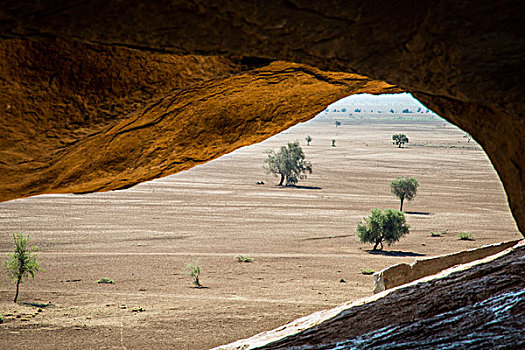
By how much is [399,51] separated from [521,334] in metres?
2.30

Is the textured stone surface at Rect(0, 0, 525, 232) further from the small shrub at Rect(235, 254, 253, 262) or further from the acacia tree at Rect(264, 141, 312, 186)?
the acacia tree at Rect(264, 141, 312, 186)

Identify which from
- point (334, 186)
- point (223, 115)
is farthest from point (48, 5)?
point (334, 186)

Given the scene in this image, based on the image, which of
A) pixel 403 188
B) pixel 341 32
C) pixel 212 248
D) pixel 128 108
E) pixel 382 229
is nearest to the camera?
pixel 341 32

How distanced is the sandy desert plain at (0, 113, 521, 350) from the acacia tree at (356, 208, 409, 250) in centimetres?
73

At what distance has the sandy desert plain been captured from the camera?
1908 cm

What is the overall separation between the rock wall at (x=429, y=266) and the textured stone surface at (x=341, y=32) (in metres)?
7.67

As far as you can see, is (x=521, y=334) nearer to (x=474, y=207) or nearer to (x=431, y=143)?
(x=474, y=207)

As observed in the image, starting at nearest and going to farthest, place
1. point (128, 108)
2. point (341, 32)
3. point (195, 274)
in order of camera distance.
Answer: point (341, 32) < point (128, 108) < point (195, 274)

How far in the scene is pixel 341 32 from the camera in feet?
10.6

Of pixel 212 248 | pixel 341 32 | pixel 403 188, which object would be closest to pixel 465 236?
pixel 403 188

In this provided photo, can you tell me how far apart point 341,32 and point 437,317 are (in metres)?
2.73

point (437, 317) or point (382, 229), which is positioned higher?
point (382, 229)

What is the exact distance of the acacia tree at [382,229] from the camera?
34.1 m

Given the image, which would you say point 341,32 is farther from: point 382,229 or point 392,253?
point 382,229
